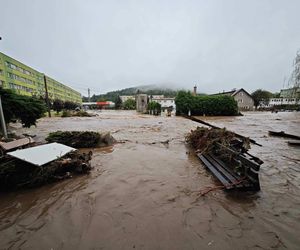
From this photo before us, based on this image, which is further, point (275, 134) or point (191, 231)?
point (275, 134)

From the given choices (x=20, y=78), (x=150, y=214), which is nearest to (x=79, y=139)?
(x=150, y=214)

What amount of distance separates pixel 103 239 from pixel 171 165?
327 centimetres

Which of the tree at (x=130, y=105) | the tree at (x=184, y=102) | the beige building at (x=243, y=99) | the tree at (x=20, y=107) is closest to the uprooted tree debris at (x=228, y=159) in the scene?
the tree at (x=20, y=107)

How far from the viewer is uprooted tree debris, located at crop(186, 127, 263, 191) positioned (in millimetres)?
3447

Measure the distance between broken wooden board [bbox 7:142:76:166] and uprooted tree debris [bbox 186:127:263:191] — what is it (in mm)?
4268

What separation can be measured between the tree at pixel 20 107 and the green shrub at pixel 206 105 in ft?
87.3

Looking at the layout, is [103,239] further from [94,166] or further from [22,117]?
[22,117]

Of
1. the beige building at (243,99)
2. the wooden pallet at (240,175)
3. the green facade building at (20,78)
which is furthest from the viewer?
the beige building at (243,99)

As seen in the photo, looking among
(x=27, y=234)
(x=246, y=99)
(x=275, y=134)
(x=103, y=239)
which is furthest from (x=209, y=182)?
(x=246, y=99)

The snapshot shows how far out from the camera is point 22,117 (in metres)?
7.73

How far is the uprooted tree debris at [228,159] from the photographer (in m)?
3.45

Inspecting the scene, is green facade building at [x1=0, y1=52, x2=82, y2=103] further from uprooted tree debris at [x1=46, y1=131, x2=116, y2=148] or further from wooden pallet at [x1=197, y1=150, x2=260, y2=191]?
wooden pallet at [x1=197, y1=150, x2=260, y2=191]

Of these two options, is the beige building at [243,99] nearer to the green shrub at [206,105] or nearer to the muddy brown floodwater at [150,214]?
the green shrub at [206,105]

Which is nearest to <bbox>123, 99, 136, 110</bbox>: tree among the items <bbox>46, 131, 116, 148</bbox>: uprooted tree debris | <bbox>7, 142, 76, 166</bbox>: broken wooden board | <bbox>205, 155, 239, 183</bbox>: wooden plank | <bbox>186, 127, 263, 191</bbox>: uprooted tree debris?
<bbox>46, 131, 116, 148</bbox>: uprooted tree debris
